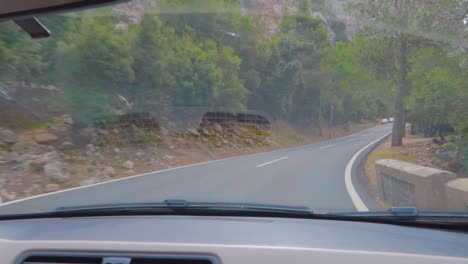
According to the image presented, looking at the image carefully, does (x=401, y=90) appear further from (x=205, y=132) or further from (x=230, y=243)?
(x=205, y=132)

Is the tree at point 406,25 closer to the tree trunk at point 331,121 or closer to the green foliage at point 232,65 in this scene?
the green foliage at point 232,65

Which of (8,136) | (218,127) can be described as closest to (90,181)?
(218,127)

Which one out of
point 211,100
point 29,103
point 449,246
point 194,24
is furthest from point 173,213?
point 29,103

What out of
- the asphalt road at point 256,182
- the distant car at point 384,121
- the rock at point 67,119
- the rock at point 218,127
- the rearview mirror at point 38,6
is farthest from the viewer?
the rock at point 67,119

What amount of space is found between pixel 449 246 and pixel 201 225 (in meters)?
1.38

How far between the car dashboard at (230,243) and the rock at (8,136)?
8.78m

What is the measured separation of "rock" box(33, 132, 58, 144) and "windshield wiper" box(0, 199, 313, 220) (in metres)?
6.76

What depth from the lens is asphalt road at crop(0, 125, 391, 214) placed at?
204 inches

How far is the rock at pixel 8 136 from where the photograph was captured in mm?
11312

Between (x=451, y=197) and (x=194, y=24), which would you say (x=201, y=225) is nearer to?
(x=451, y=197)

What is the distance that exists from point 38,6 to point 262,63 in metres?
3.42

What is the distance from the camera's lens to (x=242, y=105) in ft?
23.2

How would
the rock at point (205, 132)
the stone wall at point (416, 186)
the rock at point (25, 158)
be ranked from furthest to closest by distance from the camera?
the rock at point (25, 158) → the rock at point (205, 132) → the stone wall at point (416, 186)

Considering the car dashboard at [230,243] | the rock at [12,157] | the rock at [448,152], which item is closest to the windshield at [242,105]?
the rock at [448,152]
